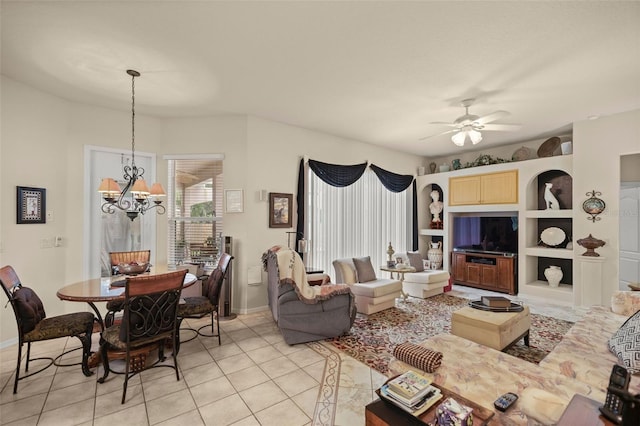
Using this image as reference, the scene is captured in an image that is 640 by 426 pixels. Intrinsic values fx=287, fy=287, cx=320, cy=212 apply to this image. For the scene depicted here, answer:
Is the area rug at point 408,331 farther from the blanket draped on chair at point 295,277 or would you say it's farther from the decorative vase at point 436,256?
the decorative vase at point 436,256

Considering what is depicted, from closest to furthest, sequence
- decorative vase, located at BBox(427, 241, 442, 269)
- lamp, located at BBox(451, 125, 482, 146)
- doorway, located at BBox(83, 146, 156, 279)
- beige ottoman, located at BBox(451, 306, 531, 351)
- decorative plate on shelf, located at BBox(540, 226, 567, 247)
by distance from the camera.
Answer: beige ottoman, located at BBox(451, 306, 531, 351)
lamp, located at BBox(451, 125, 482, 146)
doorway, located at BBox(83, 146, 156, 279)
decorative plate on shelf, located at BBox(540, 226, 567, 247)
decorative vase, located at BBox(427, 241, 442, 269)

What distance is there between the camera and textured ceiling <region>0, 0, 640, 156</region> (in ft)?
7.19

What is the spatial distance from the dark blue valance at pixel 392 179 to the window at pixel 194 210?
3229 mm

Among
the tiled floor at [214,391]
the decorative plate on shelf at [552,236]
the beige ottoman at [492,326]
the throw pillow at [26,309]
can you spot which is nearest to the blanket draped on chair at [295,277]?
the tiled floor at [214,391]

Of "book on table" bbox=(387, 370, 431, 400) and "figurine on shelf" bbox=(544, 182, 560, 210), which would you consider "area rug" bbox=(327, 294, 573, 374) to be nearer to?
"book on table" bbox=(387, 370, 431, 400)

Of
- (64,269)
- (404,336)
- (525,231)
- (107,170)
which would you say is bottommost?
(404,336)

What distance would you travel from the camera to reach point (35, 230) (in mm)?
3465

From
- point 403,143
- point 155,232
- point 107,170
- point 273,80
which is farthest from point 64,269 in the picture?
point 403,143

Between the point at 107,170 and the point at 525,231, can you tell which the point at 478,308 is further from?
the point at 107,170

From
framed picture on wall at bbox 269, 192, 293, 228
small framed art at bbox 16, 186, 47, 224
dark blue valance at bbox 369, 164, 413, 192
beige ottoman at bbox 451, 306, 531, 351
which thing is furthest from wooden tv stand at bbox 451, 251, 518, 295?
small framed art at bbox 16, 186, 47, 224

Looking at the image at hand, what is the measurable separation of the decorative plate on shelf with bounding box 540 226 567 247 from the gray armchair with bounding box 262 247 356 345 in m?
4.21

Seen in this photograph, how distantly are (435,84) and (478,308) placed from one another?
8.56ft

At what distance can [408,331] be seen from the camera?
11.8ft

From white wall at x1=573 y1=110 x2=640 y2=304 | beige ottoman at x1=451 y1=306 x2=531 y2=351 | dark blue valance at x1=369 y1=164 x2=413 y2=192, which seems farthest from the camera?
dark blue valance at x1=369 y1=164 x2=413 y2=192
